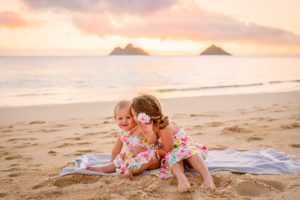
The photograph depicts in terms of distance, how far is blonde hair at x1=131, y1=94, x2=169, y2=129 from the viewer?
309 cm

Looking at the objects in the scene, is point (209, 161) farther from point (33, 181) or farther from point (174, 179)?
point (33, 181)

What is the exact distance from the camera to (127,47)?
15125cm

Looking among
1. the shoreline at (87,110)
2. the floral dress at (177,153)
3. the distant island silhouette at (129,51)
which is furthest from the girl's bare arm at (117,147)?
the distant island silhouette at (129,51)

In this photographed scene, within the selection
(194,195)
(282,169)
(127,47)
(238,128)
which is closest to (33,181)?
(194,195)

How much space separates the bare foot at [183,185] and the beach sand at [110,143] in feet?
0.14

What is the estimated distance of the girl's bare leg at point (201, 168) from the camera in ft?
9.76

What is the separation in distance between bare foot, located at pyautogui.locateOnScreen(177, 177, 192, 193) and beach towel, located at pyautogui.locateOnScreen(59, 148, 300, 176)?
0.43 m

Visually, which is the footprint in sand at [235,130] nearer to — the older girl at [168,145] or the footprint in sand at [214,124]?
the footprint in sand at [214,124]

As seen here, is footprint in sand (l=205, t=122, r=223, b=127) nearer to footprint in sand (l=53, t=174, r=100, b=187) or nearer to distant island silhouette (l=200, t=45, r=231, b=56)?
footprint in sand (l=53, t=174, r=100, b=187)

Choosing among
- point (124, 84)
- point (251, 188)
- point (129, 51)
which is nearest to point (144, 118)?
point (251, 188)

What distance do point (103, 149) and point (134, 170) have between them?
1602 millimetres

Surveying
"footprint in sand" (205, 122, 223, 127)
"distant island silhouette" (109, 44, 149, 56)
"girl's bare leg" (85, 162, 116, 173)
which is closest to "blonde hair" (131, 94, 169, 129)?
"girl's bare leg" (85, 162, 116, 173)

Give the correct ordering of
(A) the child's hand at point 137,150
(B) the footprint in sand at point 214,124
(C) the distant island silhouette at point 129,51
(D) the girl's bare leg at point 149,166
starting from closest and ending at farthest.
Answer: (D) the girl's bare leg at point 149,166
(A) the child's hand at point 137,150
(B) the footprint in sand at point 214,124
(C) the distant island silhouette at point 129,51

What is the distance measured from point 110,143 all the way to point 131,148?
1800 millimetres
